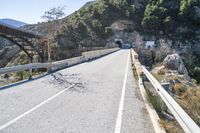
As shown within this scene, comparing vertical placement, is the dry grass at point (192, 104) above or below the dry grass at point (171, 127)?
below

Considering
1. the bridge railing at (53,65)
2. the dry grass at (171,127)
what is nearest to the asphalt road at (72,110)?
the dry grass at (171,127)

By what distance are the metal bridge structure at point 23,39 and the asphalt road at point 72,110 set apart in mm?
41784

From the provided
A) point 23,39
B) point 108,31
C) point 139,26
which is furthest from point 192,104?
point 139,26

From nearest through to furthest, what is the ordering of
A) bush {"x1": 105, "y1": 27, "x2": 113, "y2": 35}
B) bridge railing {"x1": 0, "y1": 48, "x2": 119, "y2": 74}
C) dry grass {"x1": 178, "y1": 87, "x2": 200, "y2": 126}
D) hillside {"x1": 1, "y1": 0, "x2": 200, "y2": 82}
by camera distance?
dry grass {"x1": 178, "y1": 87, "x2": 200, "y2": 126}, bridge railing {"x1": 0, "y1": 48, "x2": 119, "y2": 74}, hillside {"x1": 1, "y1": 0, "x2": 200, "y2": 82}, bush {"x1": 105, "y1": 27, "x2": 113, "y2": 35}

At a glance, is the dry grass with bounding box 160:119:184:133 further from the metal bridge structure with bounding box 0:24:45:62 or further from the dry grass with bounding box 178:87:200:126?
the metal bridge structure with bounding box 0:24:45:62

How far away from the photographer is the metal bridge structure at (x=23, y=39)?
55.2 m

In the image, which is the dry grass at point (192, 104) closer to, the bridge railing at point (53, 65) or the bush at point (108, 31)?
the bridge railing at point (53, 65)

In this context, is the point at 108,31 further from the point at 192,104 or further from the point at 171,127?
the point at 171,127

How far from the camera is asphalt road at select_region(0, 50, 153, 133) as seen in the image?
7.67 m

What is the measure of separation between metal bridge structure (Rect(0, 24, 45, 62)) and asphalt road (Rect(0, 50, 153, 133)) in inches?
1645

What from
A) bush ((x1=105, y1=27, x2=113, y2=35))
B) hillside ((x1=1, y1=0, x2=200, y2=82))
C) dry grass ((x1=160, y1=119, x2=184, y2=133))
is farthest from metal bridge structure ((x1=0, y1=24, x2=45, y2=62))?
dry grass ((x1=160, y1=119, x2=184, y2=133))

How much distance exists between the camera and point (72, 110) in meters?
9.67

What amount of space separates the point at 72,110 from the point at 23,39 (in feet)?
187

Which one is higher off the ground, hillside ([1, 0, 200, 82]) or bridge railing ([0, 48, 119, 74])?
hillside ([1, 0, 200, 82])
